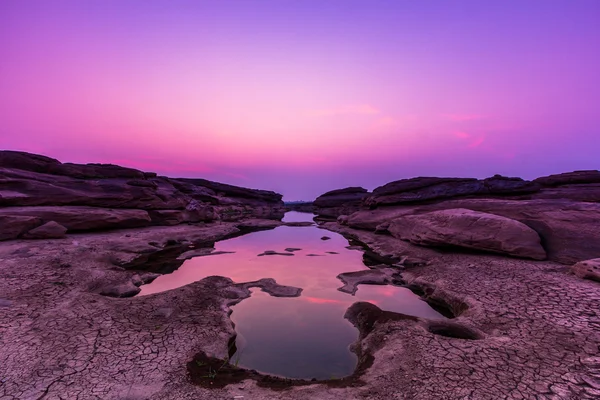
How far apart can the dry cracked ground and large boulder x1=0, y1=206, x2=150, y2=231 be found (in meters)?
8.45

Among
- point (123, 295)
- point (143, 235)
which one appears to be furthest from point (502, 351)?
point (143, 235)

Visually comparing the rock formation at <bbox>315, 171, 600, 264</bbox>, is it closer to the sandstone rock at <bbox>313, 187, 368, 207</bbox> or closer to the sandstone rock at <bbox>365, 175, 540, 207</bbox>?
the sandstone rock at <bbox>365, 175, 540, 207</bbox>

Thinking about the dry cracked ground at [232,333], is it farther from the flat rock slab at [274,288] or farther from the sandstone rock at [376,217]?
the sandstone rock at [376,217]

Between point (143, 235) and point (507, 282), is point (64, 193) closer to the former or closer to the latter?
point (143, 235)

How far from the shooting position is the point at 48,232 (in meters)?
20.5

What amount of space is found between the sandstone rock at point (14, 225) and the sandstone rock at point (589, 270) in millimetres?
34135

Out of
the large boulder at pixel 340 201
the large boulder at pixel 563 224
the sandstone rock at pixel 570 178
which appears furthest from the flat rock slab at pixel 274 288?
the large boulder at pixel 340 201

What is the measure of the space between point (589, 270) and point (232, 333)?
628 inches

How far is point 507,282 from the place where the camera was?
43.3ft

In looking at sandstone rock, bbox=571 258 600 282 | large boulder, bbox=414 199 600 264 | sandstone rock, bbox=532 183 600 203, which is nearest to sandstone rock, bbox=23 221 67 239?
sandstone rock, bbox=571 258 600 282

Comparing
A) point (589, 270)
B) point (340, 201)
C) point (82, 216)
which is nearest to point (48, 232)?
point (82, 216)

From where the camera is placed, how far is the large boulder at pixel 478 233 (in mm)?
16750

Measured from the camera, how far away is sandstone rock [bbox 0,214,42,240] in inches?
733

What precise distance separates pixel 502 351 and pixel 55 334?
13.6 m
